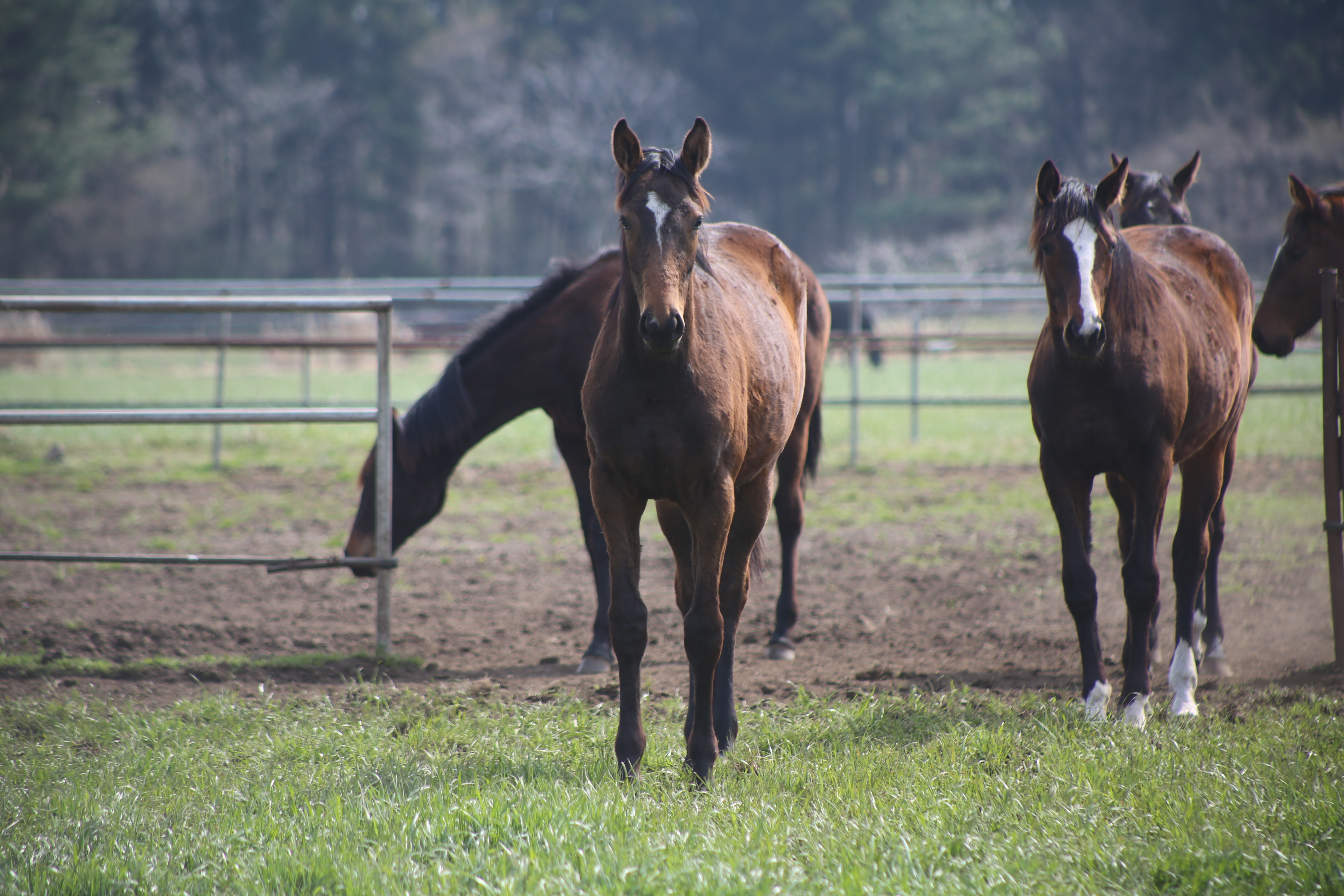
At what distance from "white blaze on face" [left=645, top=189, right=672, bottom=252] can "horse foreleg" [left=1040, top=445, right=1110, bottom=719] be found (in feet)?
5.66

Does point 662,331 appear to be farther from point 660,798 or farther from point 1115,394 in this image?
point 1115,394

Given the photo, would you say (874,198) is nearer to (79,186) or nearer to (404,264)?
(404,264)

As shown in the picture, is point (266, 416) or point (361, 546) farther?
point (361, 546)

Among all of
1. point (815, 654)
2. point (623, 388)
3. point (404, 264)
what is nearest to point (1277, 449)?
point (815, 654)

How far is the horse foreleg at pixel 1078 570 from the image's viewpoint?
12.0 ft

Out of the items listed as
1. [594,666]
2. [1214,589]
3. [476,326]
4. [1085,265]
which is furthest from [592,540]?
[1214,589]

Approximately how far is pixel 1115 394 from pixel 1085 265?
483mm

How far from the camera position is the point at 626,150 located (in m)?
3.04

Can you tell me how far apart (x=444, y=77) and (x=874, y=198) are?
17430mm

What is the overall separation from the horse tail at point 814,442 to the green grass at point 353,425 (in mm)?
4743

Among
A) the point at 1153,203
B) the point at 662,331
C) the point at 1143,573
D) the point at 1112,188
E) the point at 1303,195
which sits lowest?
the point at 1143,573

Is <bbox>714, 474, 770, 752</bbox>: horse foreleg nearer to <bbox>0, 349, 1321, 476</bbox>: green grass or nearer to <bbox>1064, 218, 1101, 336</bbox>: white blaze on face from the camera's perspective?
<bbox>1064, 218, 1101, 336</bbox>: white blaze on face

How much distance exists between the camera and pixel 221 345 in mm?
8461

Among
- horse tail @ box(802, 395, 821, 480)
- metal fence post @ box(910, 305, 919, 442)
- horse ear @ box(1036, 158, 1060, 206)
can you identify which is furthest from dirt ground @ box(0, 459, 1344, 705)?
horse ear @ box(1036, 158, 1060, 206)
